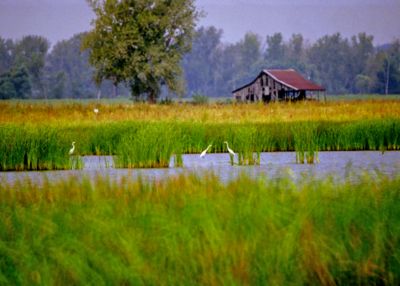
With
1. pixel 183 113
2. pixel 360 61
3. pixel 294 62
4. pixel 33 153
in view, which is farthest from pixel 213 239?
pixel 360 61

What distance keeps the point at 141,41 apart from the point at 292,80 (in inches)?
673

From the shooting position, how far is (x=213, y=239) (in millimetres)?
5844

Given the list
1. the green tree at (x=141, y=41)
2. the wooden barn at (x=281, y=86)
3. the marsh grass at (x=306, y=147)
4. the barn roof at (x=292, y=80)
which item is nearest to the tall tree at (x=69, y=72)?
the wooden barn at (x=281, y=86)

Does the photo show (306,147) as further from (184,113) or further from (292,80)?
(292,80)

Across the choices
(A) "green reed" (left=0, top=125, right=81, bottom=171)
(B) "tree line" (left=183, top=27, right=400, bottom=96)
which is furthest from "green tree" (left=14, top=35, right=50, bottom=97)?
(A) "green reed" (left=0, top=125, right=81, bottom=171)

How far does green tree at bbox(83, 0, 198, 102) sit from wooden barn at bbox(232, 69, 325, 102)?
305 inches

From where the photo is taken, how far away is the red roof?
61.4 meters

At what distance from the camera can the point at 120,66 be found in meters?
53.3

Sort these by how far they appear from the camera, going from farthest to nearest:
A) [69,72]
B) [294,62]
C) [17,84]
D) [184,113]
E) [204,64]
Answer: [204,64]
[69,72]
[294,62]
[17,84]
[184,113]

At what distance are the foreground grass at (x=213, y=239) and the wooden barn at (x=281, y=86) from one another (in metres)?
52.1

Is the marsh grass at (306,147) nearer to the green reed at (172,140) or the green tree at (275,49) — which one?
the green reed at (172,140)

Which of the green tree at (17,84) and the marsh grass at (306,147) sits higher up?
the green tree at (17,84)

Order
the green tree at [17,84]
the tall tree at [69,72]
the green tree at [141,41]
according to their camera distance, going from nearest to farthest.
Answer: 1. the green tree at [141,41]
2. the green tree at [17,84]
3. the tall tree at [69,72]

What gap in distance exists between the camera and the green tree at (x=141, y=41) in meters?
52.4
